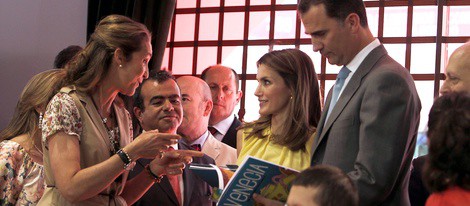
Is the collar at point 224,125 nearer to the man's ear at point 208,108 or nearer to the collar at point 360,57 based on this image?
the man's ear at point 208,108

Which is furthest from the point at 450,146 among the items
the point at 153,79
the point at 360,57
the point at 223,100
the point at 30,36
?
the point at 30,36

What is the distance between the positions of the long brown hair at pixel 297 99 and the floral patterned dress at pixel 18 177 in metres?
1.19

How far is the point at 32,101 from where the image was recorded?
3812 millimetres

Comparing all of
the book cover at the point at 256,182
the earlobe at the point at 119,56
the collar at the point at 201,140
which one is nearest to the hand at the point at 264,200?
the book cover at the point at 256,182

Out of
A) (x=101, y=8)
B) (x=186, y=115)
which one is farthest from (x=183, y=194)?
(x=101, y=8)

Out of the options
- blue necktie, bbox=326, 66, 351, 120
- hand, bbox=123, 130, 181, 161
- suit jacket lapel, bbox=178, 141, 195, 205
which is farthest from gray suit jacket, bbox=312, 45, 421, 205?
suit jacket lapel, bbox=178, 141, 195, 205

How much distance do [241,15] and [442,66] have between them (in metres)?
1.51

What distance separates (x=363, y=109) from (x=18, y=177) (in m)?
1.94

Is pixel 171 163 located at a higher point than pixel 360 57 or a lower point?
lower

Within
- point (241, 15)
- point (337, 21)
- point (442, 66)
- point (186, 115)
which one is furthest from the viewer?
point (241, 15)

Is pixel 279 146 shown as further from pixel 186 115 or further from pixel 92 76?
pixel 186 115

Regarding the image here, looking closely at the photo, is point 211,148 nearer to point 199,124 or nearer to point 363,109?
point 199,124

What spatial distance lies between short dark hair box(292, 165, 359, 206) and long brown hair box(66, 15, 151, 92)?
1171 millimetres

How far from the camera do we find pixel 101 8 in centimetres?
602
